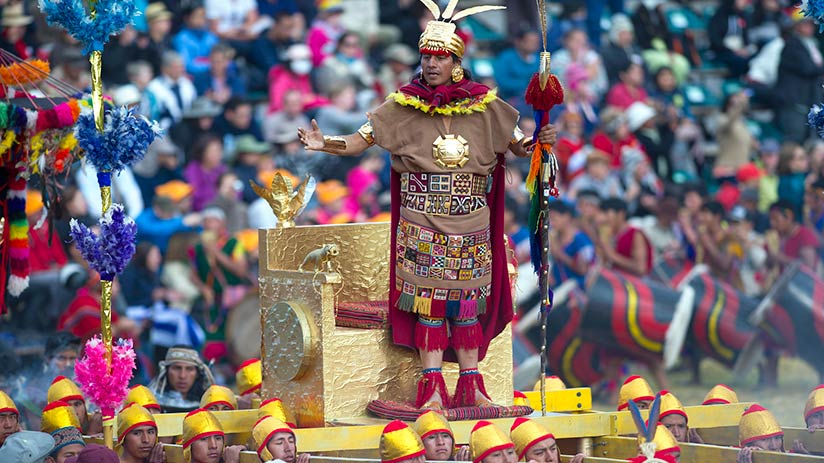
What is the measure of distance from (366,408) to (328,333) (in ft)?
1.94

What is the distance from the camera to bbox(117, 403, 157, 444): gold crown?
12.3 m

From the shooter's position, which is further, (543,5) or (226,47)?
(226,47)

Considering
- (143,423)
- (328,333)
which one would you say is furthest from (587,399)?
(143,423)

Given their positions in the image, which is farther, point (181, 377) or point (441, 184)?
point (181, 377)

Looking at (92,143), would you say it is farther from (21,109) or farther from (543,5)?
(543,5)

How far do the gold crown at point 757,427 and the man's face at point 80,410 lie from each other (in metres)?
4.72

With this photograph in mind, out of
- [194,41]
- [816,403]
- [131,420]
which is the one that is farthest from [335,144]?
[194,41]

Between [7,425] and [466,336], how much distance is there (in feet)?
11.2

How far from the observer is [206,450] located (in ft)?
39.2

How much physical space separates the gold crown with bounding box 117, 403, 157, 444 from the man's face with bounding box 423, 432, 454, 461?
2158mm

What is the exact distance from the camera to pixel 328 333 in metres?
12.1

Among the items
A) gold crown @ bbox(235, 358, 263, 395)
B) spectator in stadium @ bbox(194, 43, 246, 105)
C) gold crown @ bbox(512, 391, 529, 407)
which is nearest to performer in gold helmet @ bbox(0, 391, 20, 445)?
gold crown @ bbox(235, 358, 263, 395)

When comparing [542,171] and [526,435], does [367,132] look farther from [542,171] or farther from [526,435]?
[526,435]

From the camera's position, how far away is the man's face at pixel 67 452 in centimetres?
1214
